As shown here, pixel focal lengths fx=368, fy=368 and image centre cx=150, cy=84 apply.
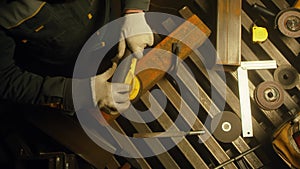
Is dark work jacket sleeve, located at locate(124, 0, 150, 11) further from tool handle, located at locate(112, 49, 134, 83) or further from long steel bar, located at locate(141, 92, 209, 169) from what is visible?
long steel bar, located at locate(141, 92, 209, 169)

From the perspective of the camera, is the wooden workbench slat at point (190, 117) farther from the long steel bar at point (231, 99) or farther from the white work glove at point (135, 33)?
the white work glove at point (135, 33)

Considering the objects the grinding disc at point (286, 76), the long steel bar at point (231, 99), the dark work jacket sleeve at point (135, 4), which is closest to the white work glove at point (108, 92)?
the dark work jacket sleeve at point (135, 4)

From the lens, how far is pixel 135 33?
1.65 meters

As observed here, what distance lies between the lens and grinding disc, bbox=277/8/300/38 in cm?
197

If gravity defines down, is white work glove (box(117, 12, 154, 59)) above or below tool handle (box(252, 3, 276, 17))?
above

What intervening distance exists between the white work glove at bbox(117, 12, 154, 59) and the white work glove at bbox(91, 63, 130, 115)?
165 millimetres

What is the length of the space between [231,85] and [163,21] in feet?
1.67

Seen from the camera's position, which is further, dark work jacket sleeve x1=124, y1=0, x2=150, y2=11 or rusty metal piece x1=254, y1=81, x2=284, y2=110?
rusty metal piece x1=254, y1=81, x2=284, y2=110

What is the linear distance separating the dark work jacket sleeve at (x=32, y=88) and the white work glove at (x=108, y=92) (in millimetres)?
103

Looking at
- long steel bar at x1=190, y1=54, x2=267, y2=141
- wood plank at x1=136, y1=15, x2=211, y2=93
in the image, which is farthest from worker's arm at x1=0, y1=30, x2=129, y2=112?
long steel bar at x1=190, y1=54, x2=267, y2=141

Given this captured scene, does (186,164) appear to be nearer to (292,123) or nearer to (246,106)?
(246,106)

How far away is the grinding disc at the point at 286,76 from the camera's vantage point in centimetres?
193

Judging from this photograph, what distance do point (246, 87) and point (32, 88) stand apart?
3.51ft

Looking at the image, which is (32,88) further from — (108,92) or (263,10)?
(263,10)
